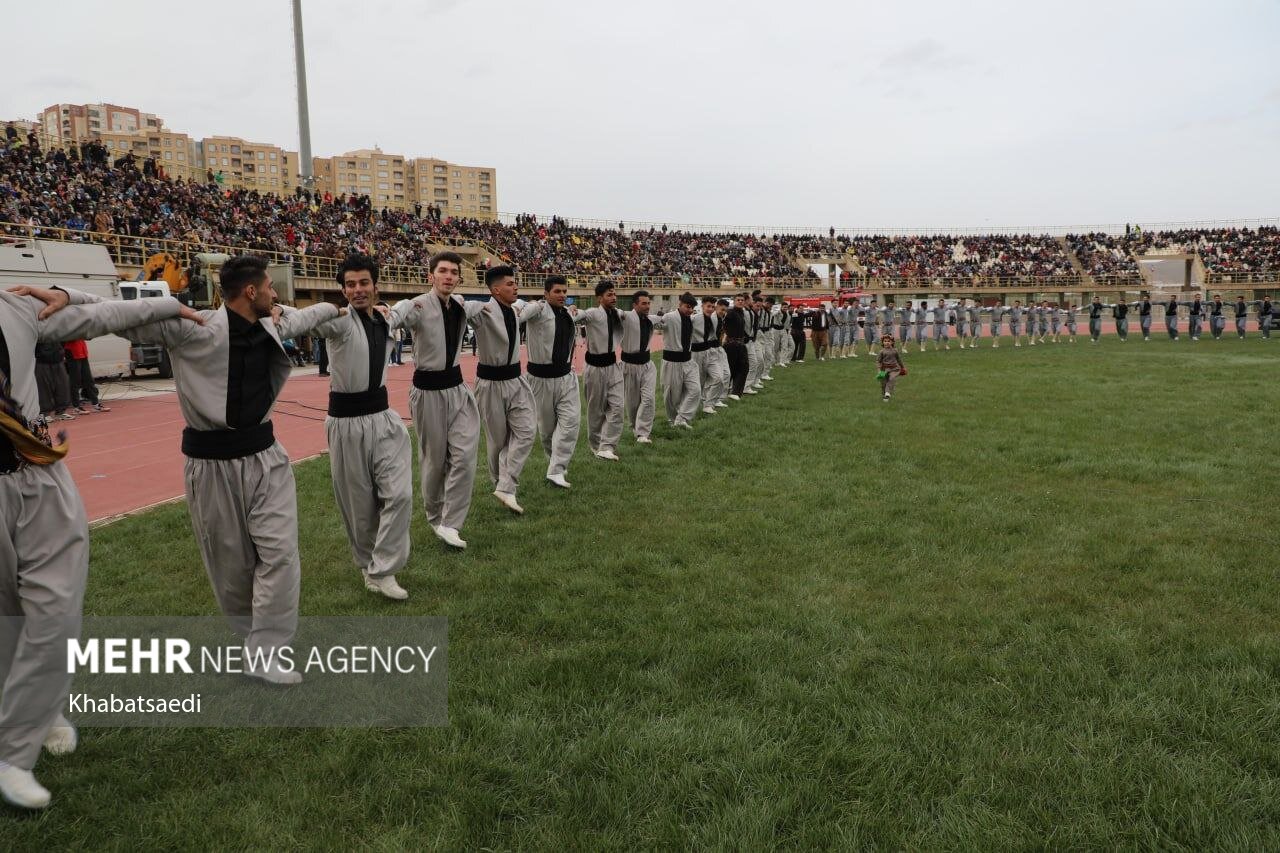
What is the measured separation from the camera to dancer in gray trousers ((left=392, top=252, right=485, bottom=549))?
235 inches

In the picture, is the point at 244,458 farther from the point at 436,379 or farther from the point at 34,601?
the point at 436,379

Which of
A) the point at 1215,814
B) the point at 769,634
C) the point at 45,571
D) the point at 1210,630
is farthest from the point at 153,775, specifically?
the point at 1210,630

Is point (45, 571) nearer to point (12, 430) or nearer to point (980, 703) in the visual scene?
point (12, 430)

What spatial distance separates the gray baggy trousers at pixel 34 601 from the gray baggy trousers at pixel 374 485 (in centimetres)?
191

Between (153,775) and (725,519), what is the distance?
4.36 m

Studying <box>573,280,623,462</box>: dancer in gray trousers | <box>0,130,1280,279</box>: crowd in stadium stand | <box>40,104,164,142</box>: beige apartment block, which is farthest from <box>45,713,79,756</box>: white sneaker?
<box>40,104,164,142</box>: beige apartment block

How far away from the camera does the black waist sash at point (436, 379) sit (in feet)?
19.9

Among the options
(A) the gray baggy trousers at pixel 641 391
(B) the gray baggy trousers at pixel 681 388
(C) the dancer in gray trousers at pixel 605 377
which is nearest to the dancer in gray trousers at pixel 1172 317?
(B) the gray baggy trousers at pixel 681 388

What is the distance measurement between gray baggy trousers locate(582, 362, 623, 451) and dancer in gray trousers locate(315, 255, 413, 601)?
4.34 m

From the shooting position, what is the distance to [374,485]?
17.1 ft

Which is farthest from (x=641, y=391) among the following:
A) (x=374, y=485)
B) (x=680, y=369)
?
(x=374, y=485)

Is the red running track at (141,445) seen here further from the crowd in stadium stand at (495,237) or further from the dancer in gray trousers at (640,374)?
the crowd in stadium stand at (495,237)

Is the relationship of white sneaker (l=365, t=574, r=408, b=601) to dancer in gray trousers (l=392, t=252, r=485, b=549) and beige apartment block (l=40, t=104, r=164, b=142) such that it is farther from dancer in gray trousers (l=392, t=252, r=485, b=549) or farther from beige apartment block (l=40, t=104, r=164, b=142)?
beige apartment block (l=40, t=104, r=164, b=142)

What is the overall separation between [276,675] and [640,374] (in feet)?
23.8
